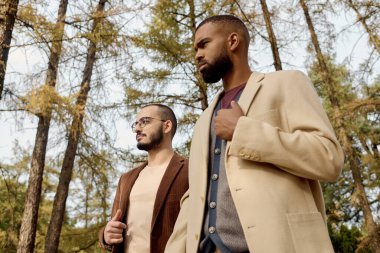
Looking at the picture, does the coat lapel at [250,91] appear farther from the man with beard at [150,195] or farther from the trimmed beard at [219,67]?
the man with beard at [150,195]

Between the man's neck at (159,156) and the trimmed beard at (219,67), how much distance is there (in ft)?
5.14

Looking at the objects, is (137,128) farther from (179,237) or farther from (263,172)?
(263,172)

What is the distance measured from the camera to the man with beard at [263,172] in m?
1.34

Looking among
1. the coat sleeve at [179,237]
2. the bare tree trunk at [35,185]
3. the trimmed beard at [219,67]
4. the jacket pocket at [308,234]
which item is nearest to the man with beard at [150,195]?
the coat sleeve at [179,237]

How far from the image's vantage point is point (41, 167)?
855 centimetres

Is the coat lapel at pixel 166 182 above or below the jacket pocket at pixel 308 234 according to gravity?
above

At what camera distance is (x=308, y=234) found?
133 centimetres

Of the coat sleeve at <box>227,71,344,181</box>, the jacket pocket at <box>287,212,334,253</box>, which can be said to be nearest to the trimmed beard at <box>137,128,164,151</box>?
the coat sleeve at <box>227,71,344,181</box>

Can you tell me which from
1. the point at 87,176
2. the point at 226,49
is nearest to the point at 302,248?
the point at 226,49

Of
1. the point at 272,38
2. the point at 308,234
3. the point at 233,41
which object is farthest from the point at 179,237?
the point at 272,38

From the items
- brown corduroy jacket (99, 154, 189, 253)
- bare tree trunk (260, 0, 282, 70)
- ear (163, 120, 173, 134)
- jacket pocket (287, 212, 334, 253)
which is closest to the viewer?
jacket pocket (287, 212, 334, 253)

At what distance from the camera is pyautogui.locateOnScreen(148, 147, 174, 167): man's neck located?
10.6ft

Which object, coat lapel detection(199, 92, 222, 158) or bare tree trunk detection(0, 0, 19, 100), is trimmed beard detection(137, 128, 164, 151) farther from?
bare tree trunk detection(0, 0, 19, 100)

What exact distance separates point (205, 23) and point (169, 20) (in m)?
6.63
